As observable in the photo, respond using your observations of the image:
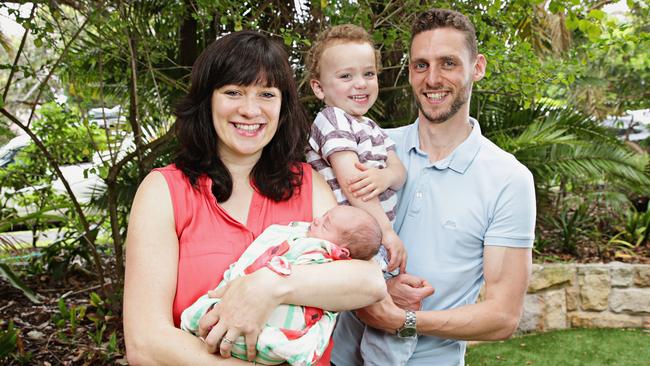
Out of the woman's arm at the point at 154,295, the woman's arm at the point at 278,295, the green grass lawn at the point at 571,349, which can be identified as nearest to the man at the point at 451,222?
the woman's arm at the point at 278,295

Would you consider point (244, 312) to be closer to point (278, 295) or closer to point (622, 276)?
point (278, 295)

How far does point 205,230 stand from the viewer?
2047 millimetres

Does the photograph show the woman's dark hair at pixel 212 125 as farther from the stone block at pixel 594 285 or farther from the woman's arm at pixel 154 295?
the stone block at pixel 594 285

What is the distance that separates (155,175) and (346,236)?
0.66 metres

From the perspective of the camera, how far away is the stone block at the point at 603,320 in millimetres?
6062

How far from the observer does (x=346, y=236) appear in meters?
2.06

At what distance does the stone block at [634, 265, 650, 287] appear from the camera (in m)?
6.02

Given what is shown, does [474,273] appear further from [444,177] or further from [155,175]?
[155,175]

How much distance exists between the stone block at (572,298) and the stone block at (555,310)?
0.04 m

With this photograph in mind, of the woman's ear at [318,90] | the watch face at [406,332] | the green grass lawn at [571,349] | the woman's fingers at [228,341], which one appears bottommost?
the green grass lawn at [571,349]

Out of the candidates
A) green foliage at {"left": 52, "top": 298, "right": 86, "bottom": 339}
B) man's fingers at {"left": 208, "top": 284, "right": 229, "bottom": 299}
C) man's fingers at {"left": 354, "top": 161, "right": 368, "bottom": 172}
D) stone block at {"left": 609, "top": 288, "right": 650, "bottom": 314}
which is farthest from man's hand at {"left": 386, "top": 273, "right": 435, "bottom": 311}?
stone block at {"left": 609, "top": 288, "right": 650, "bottom": 314}

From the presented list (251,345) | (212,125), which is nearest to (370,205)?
(212,125)

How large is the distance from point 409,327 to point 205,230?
0.79 meters

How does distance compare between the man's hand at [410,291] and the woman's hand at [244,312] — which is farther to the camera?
the man's hand at [410,291]
